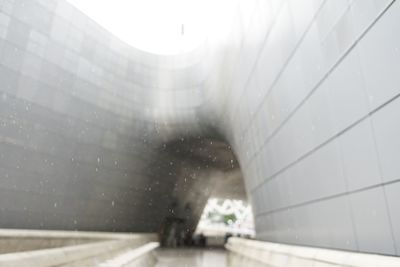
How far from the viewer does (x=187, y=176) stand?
2294cm

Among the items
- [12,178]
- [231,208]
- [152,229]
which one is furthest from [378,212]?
[231,208]

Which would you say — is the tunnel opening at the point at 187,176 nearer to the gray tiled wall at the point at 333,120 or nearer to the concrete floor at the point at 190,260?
the concrete floor at the point at 190,260

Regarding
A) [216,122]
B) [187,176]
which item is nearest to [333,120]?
[216,122]

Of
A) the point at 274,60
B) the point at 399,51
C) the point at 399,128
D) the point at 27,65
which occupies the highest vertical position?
the point at 27,65

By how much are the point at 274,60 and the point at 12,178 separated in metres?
9.10

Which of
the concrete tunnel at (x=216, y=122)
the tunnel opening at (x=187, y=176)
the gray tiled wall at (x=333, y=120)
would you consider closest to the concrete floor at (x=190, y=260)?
the concrete tunnel at (x=216, y=122)

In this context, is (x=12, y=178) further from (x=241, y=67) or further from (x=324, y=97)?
(x=324, y=97)

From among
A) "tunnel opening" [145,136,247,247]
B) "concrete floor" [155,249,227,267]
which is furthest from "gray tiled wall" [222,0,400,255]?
"tunnel opening" [145,136,247,247]

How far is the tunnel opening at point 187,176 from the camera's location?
762 inches

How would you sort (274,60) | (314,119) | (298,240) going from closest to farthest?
(314,119)
(298,240)
(274,60)

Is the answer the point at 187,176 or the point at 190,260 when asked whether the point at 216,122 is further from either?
the point at 187,176

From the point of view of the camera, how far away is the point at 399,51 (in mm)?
3211

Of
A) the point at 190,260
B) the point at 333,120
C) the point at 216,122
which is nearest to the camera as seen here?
the point at 333,120

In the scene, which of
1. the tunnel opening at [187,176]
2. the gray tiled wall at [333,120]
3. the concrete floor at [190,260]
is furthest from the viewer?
the tunnel opening at [187,176]
